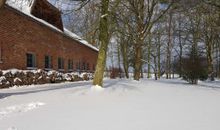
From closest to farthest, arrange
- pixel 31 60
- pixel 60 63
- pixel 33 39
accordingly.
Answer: pixel 33 39, pixel 31 60, pixel 60 63

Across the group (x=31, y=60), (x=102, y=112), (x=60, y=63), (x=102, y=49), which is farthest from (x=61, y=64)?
(x=102, y=112)

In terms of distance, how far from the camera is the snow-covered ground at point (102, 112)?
27.4ft

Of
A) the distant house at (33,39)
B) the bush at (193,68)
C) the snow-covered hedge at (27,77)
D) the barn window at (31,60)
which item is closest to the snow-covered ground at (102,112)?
the distant house at (33,39)

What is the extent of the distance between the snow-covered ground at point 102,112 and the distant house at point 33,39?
505 cm

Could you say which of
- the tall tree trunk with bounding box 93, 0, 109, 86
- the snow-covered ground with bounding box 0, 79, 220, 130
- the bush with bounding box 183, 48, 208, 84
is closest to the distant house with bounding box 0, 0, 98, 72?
the tall tree trunk with bounding box 93, 0, 109, 86

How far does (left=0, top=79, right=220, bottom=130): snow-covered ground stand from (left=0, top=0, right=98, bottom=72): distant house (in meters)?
5.05

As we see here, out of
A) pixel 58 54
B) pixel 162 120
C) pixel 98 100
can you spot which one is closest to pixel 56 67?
pixel 58 54

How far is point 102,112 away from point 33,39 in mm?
15413

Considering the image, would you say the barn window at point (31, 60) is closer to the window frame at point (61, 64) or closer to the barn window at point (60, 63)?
the window frame at point (61, 64)

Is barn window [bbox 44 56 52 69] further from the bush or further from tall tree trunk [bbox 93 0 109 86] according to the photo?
tall tree trunk [bbox 93 0 109 86]

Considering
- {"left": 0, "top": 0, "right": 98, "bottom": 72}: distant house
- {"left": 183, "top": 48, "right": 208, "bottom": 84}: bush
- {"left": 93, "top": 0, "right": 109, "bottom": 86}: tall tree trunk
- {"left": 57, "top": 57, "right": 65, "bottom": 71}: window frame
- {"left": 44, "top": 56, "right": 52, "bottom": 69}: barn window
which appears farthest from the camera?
{"left": 57, "top": 57, "right": 65, "bottom": 71}: window frame

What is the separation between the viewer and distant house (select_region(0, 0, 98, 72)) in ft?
66.6

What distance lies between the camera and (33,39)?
2438cm

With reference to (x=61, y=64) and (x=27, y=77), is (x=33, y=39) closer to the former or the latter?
(x=27, y=77)
